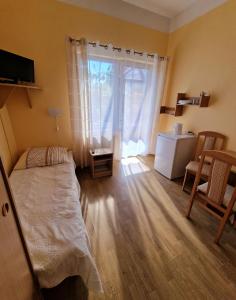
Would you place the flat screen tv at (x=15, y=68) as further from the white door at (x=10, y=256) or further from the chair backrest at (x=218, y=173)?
the chair backrest at (x=218, y=173)

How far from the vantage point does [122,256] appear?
4.55ft

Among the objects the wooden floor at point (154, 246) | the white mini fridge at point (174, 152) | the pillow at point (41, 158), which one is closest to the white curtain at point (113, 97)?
the pillow at point (41, 158)

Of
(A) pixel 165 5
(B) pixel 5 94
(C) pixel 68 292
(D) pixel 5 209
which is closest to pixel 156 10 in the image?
(A) pixel 165 5

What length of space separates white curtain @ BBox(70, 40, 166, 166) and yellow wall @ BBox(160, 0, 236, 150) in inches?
16.6

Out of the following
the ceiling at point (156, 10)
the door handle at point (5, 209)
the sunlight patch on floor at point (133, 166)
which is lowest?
the sunlight patch on floor at point (133, 166)

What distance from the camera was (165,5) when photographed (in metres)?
2.56

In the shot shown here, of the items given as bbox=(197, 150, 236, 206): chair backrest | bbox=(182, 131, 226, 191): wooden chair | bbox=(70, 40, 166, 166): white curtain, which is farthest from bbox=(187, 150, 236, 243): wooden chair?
bbox=(70, 40, 166, 166): white curtain

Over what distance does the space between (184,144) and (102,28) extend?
7.70 ft

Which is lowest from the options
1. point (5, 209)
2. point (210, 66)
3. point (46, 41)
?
point (5, 209)

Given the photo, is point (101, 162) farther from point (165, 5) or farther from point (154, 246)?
point (165, 5)

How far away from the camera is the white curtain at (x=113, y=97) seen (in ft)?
7.80

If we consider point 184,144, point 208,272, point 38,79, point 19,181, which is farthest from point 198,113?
point 19,181

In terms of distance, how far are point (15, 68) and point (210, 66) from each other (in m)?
2.79

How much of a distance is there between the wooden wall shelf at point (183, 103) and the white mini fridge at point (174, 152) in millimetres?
559
